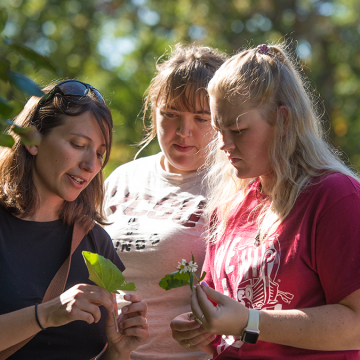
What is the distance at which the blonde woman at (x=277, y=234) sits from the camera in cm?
200

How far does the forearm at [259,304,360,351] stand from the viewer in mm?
1965

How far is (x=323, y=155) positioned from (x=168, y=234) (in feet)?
3.58

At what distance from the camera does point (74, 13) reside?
18203 mm

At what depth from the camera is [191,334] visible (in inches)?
92.9

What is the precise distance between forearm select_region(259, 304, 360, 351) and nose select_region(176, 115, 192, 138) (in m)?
1.38

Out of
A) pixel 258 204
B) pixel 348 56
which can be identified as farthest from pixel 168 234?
pixel 348 56

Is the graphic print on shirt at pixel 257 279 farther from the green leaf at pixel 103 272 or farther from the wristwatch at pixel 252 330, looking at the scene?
the green leaf at pixel 103 272

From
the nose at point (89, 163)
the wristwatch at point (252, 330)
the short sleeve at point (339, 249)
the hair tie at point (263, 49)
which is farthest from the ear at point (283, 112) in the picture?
the nose at point (89, 163)

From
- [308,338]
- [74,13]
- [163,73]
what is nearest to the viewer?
[308,338]

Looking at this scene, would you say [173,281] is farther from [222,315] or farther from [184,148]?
[184,148]

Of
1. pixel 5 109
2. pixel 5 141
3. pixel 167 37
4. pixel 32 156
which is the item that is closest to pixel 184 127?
pixel 32 156

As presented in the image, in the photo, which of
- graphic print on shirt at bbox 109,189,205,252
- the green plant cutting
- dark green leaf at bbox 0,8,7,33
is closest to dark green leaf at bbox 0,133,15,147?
dark green leaf at bbox 0,8,7,33

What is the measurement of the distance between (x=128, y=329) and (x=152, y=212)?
3.02 ft

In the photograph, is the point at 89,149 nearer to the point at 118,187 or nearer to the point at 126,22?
the point at 118,187
